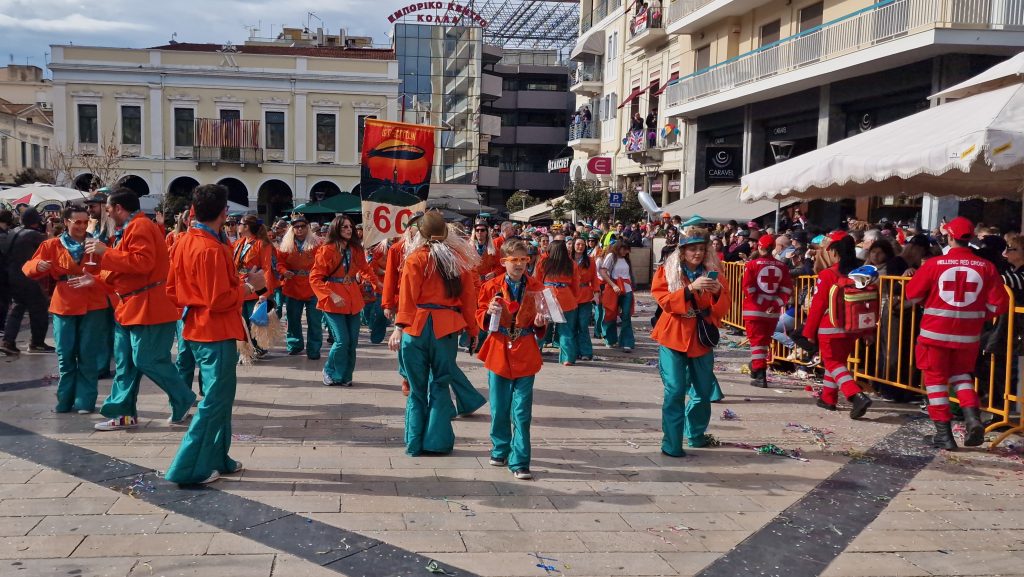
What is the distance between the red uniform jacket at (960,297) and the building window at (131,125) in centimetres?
3917

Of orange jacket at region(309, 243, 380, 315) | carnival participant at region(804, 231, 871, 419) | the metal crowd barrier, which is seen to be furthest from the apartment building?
orange jacket at region(309, 243, 380, 315)

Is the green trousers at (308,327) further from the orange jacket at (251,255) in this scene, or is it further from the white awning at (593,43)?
the white awning at (593,43)

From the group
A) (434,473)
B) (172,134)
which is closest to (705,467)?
(434,473)

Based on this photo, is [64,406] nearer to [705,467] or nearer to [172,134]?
[705,467]

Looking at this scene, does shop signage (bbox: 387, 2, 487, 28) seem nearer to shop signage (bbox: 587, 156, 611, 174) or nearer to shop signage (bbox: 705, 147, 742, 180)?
shop signage (bbox: 587, 156, 611, 174)

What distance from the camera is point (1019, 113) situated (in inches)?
266

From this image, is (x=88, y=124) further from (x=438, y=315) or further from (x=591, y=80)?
(x=438, y=315)

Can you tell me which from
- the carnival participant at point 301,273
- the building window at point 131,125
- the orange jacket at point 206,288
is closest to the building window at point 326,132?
the building window at point 131,125

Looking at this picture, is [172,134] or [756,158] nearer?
[756,158]

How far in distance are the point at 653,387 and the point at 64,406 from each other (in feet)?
19.5

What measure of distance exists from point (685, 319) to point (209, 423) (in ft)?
11.5

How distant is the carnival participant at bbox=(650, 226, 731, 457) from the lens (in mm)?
6457

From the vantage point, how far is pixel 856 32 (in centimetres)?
1844

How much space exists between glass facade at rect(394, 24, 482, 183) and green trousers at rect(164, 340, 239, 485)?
4551 cm
